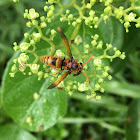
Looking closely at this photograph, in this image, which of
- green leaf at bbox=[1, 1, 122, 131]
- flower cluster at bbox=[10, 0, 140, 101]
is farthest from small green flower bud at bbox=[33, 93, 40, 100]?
flower cluster at bbox=[10, 0, 140, 101]

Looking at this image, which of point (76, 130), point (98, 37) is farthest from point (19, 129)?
point (98, 37)

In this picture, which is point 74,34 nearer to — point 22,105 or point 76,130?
point 22,105

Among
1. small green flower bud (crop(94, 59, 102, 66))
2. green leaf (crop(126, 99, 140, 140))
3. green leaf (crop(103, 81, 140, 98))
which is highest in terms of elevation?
small green flower bud (crop(94, 59, 102, 66))

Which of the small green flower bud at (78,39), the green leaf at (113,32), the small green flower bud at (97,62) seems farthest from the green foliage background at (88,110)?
the small green flower bud at (97,62)

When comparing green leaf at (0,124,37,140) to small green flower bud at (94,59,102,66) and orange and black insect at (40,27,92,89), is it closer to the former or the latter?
orange and black insect at (40,27,92,89)

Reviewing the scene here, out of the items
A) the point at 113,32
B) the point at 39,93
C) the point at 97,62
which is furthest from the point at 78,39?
the point at 39,93

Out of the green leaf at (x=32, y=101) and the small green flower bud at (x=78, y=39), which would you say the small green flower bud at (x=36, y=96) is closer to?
the green leaf at (x=32, y=101)
